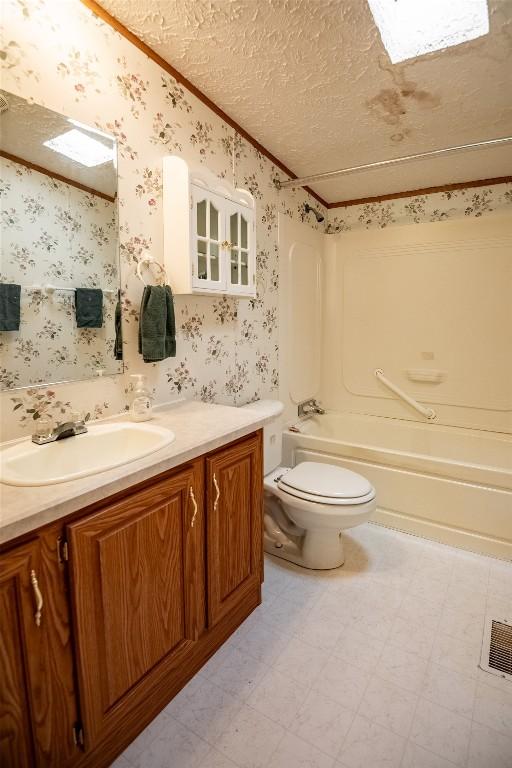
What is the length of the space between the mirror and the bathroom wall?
0.05 metres

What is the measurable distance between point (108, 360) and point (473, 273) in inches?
101

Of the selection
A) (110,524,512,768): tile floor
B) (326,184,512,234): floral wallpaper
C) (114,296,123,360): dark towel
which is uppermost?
(326,184,512,234): floral wallpaper

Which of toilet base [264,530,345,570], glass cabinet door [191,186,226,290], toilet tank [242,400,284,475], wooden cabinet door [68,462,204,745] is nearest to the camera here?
wooden cabinet door [68,462,204,745]

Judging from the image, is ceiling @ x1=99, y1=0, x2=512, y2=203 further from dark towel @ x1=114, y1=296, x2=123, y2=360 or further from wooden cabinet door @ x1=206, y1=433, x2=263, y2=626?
wooden cabinet door @ x1=206, y1=433, x2=263, y2=626

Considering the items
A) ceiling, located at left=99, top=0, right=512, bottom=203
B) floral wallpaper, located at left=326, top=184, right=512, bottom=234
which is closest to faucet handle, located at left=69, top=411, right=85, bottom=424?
ceiling, located at left=99, top=0, right=512, bottom=203

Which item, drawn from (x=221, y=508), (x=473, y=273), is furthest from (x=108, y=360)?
(x=473, y=273)

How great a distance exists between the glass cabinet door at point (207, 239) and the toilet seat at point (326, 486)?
1.03 metres

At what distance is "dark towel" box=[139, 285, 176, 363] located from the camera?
59.2 inches

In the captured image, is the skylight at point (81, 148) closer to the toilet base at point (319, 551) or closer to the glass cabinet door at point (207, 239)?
the glass cabinet door at point (207, 239)

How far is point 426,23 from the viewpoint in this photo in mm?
1344

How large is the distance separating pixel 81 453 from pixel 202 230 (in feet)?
3.32

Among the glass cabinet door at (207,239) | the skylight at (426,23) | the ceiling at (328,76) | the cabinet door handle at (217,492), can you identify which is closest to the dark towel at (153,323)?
the glass cabinet door at (207,239)

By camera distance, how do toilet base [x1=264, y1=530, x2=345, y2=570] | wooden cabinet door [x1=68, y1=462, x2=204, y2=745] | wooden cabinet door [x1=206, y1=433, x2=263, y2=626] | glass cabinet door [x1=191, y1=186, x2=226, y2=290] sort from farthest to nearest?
toilet base [x1=264, y1=530, x2=345, y2=570], glass cabinet door [x1=191, y1=186, x2=226, y2=290], wooden cabinet door [x1=206, y1=433, x2=263, y2=626], wooden cabinet door [x1=68, y1=462, x2=204, y2=745]

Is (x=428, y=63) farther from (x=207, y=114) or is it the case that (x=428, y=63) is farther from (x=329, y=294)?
(x=329, y=294)
